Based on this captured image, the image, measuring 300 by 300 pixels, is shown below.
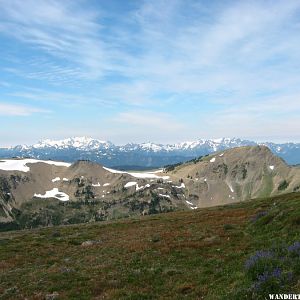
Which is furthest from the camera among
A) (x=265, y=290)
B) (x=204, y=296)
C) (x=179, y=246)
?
(x=179, y=246)

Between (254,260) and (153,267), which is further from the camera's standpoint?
(153,267)

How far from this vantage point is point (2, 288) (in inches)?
969

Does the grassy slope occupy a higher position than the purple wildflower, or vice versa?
the purple wildflower

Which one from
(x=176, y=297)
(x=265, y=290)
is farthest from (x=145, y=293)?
(x=265, y=290)

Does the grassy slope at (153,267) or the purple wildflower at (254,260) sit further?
the grassy slope at (153,267)

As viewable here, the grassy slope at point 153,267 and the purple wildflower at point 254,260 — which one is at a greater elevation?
the purple wildflower at point 254,260

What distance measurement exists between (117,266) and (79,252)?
12110 millimetres

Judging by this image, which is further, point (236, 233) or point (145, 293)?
point (236, 233)

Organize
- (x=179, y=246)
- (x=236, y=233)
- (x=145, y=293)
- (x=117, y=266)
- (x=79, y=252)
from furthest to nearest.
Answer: (x=79, y=252) < (x=236, y=233) < (x=179, y=246) < (x=117, y=266) < (x=145, y=293)

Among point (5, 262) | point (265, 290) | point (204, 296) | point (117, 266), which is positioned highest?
point (265, 290)

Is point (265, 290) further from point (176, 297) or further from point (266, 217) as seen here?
point (266, 217)

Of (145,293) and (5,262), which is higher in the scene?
(145,293)

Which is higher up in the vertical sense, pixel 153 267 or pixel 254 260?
pixel 254 260

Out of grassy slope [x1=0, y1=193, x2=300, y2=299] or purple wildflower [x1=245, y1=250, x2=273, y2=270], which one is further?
grassy slope [x1=0, y1=193, x2=300, y2=299]
